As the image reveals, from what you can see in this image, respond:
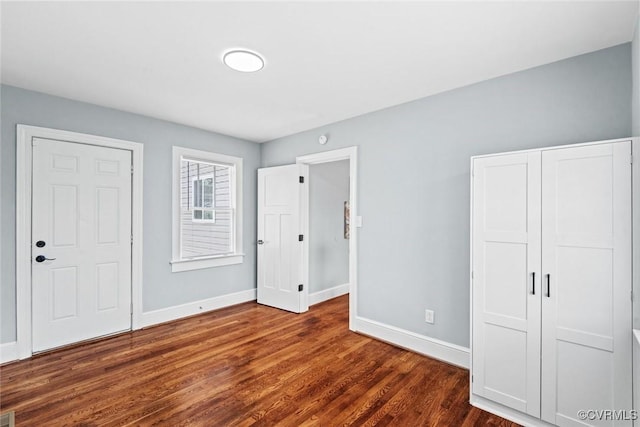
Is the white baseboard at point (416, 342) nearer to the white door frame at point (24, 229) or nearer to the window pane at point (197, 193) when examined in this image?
the window pane at point (197, 193)

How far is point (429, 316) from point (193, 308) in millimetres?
3036

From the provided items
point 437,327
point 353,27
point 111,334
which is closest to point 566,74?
point 353,27

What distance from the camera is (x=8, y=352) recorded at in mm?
2799

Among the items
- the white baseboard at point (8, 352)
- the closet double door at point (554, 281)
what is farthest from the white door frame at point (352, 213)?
the white baseboard at point (8, 352)

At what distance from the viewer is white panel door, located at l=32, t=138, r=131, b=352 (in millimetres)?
2986

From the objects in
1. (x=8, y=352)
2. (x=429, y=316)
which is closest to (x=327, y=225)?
(x=429, y=316)

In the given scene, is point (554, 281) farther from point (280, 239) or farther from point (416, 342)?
point (280, 239)

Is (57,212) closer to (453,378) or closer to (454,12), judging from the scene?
(454,12)

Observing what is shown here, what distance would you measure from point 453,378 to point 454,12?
2719 millimetres

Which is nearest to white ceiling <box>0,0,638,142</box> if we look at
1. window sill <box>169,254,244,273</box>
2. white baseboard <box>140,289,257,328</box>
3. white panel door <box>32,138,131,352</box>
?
white panel door <box>32,138,131,352</box>

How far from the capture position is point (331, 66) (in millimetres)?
2449

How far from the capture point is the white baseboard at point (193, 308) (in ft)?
12.2

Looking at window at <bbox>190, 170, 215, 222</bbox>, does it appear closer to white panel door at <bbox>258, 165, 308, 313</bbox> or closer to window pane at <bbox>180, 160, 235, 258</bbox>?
window pane at <bbox>180, 160, 235, 258</bbox>

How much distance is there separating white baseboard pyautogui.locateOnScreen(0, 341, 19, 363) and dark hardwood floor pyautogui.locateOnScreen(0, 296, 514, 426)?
0.11 meters
